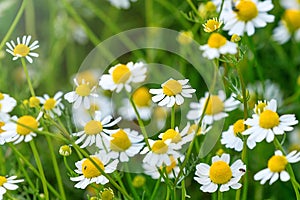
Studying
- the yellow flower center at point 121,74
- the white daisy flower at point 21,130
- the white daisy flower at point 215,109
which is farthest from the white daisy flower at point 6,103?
the white daisy flower at point 215,109

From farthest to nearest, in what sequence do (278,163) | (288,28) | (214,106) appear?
(288,28)
(214,106)
(278,163)

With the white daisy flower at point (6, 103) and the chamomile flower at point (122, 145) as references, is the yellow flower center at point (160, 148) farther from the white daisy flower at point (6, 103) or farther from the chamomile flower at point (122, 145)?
the white daisy flower at point (6, 103)

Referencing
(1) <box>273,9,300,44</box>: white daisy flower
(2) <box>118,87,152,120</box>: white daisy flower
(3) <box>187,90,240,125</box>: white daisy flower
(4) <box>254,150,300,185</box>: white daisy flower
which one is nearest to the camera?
(4) <box>254,150,300,185</box>: white daisy flower

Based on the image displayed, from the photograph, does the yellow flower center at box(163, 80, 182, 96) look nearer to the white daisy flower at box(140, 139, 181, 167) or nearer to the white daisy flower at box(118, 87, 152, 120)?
the white daisy flower at box(140, 139, 181, 167)

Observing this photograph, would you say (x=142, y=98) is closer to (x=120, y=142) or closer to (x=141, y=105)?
(x=141, y=105)

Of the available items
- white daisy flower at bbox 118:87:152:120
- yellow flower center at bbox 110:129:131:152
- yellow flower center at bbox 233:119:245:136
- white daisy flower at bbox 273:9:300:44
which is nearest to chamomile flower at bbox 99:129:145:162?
yellow flower center at bbox 110:129:131:152

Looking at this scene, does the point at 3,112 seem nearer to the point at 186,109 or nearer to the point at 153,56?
the point at 186,109

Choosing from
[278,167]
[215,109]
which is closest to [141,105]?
[215,109]
